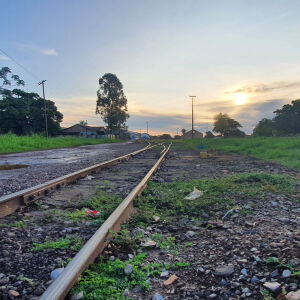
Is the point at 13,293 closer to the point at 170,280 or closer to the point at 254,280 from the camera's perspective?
the point at 170,280

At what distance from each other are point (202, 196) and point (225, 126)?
89.8 m

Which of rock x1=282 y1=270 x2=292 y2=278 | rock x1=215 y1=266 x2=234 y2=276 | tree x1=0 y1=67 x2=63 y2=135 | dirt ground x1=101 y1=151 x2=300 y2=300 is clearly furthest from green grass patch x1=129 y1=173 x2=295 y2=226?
tree x1=0 y1=67 x2=63 y2=135

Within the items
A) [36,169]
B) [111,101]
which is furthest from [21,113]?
[36,169]

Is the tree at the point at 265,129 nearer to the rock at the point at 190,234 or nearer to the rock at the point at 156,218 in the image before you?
the rock at the point at 156,218

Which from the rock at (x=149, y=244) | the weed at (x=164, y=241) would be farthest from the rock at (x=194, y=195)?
the rock at (x=149, y=244)

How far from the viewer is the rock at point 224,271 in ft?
6.04

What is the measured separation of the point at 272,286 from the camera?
1608mm

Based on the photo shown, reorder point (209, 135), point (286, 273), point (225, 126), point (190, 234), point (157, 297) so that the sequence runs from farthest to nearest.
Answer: point (225, 126) < point (209, 135) < point (190, 234) < point (286, 273) < point (157, 297)

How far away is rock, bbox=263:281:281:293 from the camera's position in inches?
62.2

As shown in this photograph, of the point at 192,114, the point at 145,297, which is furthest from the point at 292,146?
the point at 192,114

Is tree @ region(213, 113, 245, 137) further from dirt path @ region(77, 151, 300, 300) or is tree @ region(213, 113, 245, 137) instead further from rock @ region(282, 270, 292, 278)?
rock @ region(282, 270, 292, 278)

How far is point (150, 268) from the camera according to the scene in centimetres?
199

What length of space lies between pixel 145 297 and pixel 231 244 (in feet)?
3.37

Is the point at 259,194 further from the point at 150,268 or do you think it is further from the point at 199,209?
the point at 150,268
